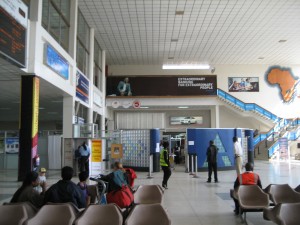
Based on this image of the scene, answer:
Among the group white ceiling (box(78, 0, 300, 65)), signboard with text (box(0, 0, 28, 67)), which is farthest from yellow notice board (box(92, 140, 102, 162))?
white ceiling (box(78, 0, 300, 65))

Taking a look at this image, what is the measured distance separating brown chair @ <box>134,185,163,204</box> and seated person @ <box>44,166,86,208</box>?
1208mm

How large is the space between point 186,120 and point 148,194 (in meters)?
21.3

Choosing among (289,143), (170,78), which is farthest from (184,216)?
(289,143)

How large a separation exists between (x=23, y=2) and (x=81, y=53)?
7.30 m

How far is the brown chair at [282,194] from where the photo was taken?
17.6ft

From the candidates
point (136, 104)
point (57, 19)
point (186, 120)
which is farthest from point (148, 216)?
point (186, 120)

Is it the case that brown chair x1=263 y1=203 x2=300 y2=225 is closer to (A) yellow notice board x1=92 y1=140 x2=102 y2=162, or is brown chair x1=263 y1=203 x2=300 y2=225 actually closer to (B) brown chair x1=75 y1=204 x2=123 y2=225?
(B) brown chair x1=75 y1=204 x2=123 y2=225

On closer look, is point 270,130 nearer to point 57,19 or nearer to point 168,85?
point 168,85

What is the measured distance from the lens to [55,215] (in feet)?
12.4

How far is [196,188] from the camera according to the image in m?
10.1

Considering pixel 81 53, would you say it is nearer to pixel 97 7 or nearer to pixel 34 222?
pixel 97 7

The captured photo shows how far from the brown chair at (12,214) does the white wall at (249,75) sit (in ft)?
72.7

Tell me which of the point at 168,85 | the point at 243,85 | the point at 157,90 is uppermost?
the point at 243,85

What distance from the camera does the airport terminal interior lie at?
9.73 meters
